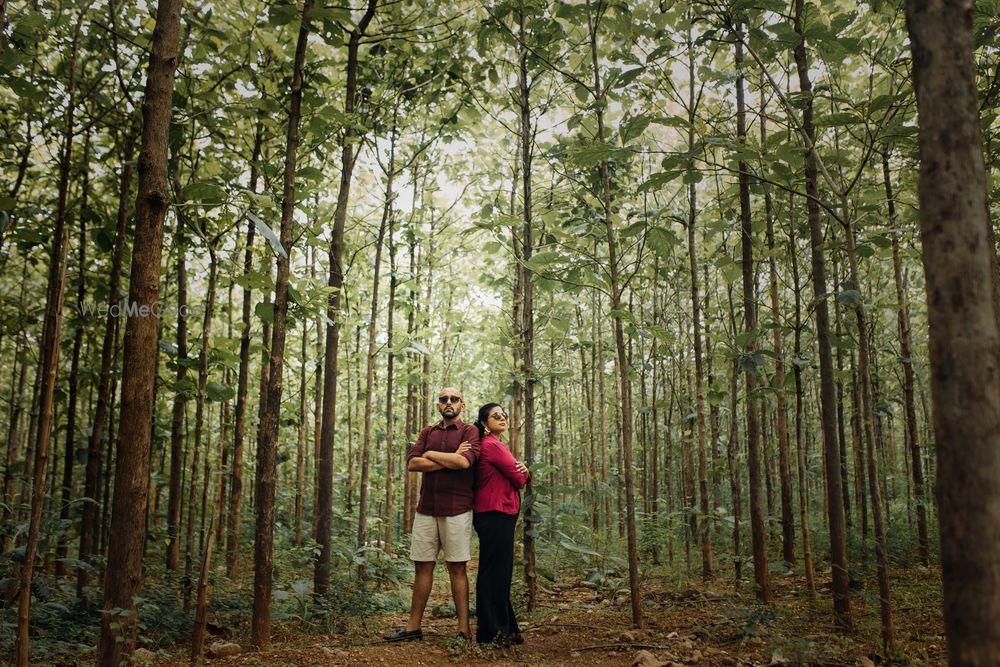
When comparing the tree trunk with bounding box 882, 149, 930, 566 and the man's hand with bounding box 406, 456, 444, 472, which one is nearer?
the man's hand with bounding box 406, 456, 444, 472

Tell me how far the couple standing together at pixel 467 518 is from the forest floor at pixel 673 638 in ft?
0.81

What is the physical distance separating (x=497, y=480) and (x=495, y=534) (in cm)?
48

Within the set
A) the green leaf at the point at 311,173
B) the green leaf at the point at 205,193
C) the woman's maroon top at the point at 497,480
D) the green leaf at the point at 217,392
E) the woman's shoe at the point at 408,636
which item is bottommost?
the woman's shoe at the point at 408,636

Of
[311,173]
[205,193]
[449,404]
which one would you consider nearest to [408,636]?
[449,404]

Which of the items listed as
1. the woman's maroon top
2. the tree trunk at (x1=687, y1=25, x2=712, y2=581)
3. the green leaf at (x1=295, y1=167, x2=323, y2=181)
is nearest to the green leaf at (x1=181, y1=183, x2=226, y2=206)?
the green leaf at (x1=295, y1=167, x2=323, y2=181)

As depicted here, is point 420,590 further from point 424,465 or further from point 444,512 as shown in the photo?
point 424,465

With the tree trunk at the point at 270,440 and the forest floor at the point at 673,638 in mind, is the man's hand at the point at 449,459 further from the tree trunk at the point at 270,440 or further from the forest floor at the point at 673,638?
the forest floor at the point at 673,638

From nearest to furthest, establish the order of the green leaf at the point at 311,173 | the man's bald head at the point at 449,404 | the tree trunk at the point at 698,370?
the green leaf at the point at 311,173
the man's bald head at the point at 449,404
the tree trunk at the point at 698,370

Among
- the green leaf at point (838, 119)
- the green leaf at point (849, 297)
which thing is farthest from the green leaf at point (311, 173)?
the green leaf at point (849, 297)

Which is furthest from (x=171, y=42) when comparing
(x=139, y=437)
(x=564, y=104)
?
(x=564, y=104)

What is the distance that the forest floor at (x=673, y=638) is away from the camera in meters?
4.31

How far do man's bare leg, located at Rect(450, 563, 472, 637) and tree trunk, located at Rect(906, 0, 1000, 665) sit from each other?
4.09m

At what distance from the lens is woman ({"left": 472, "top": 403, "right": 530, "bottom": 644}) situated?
16.7 ft

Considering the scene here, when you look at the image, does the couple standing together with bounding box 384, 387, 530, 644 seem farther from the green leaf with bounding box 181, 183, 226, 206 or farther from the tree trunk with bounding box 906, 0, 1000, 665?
the tree trunk with bounding box 906, 0, 1000, 665
